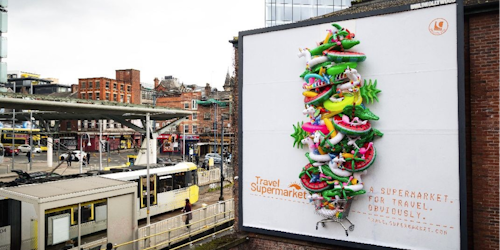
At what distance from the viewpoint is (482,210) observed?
10.0 metres

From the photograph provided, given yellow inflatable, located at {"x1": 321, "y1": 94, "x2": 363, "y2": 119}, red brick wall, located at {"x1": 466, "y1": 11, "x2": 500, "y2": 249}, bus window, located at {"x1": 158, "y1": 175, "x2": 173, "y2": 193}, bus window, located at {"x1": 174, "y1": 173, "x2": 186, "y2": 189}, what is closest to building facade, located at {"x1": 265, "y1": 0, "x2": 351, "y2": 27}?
bus window, located at {"x1": 174, "y1": 173, "x2": 186, "y2": 189}

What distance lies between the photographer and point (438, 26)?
10266 mm

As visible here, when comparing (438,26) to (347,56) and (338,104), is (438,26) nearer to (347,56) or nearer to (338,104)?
(347,56)

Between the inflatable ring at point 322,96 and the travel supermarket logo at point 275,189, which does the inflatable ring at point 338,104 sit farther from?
the travel supermarket logo at point 275,189

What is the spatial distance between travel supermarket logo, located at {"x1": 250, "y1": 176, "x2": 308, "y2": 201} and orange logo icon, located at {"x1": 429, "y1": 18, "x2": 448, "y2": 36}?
5963mm

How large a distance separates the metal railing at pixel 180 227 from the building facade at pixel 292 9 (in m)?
28.5

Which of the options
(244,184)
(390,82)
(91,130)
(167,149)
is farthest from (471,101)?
(91,130)

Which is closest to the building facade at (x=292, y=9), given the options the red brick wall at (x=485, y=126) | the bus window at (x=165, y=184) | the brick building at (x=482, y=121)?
the bus window at (x=165, y=184)

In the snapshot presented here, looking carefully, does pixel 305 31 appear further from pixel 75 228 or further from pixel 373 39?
pixel 75 228

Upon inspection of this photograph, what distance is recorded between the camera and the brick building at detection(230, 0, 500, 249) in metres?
9.82

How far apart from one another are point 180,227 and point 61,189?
17.1 ft

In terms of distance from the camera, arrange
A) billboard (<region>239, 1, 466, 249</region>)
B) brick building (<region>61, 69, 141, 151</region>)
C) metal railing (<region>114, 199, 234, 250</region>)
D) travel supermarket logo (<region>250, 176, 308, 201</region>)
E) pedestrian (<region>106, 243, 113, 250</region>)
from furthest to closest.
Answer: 1. brick building (<region>61, 69, 141, 151</region>)
2. metal railing (<region>114, 199, 234, 250</region>)
3. pedestrian (<region>106, 243, 113, 250</region>)
4. travel supermarket logo (<region>250, 176, 308, 201</region>)
5. billboard (<region>239, 1, 466, 249</region>)

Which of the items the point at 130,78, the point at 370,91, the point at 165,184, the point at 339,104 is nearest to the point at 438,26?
the point at 370,91

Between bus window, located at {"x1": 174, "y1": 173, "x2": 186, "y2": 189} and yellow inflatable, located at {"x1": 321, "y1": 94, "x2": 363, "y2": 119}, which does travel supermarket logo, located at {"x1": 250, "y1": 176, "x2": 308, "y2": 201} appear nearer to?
yellow inflatable, located at {"x1": 321, "y1": 94, "x2": 363, "y2": 119}
